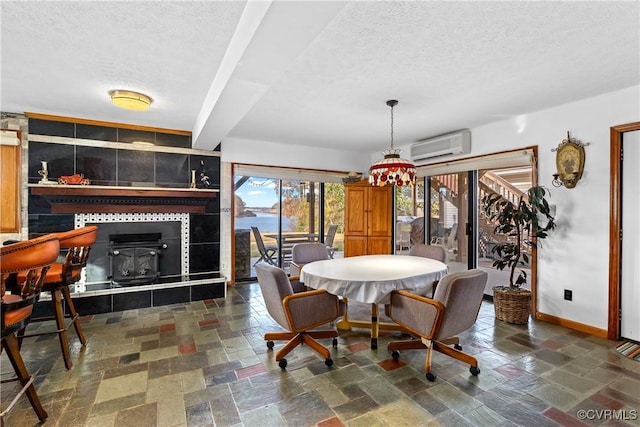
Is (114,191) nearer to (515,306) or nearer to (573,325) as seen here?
(515,306)

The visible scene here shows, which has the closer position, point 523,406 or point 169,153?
point 523,406

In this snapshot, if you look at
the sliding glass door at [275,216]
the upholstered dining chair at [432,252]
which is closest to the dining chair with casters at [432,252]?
the upholstered dining chair at [432,252]

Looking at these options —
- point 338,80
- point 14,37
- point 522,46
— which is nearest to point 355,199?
point 338,80

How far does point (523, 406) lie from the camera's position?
1.93 m

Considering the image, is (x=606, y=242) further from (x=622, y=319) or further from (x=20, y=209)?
(x=20, y=209)

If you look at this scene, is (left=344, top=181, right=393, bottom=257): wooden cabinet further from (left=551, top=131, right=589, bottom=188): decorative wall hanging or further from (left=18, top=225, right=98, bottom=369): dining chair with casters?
(left=18, top=225, right=98, bottom=369): dining chair with casters

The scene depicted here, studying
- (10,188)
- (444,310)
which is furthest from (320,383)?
(10,188)

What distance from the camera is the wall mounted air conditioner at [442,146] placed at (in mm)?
4184

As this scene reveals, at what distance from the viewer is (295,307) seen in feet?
7.85

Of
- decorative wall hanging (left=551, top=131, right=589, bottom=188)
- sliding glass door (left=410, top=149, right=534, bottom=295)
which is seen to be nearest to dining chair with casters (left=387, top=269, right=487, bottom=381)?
decorative wall hanging (left=551, top=131, right=589, bottom=188)

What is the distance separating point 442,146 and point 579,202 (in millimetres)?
1788

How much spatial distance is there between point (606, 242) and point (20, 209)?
6.48 m

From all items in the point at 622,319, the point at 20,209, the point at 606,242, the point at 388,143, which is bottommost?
the point at 622,319

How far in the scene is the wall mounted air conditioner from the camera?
4.18 meters
